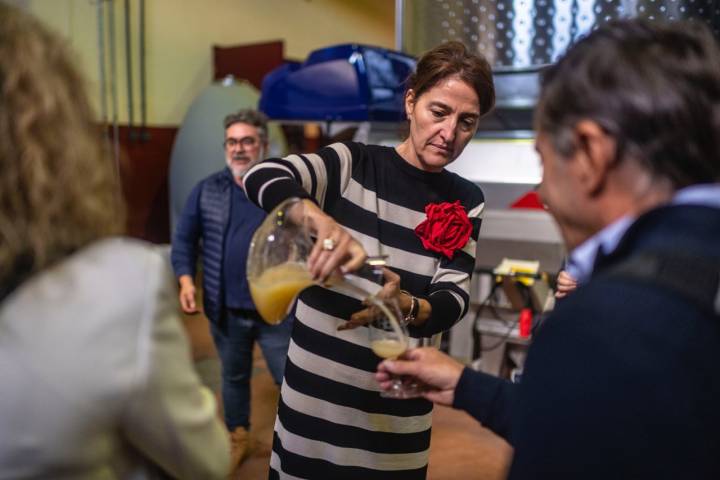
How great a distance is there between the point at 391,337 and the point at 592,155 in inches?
21.3

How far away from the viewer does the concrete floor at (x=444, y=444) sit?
2844mm

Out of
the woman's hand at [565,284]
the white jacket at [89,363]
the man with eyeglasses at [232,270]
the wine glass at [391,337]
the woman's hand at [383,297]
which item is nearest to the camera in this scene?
the white jacket at [89,363]

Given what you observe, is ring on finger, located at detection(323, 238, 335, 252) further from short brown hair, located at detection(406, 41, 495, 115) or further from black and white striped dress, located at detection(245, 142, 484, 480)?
short brown hair, located at detection(406, 41, 495, 115)

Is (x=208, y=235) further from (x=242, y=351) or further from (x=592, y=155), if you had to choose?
(x=592, y=155)

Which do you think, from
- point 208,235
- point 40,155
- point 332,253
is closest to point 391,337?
point 332,253

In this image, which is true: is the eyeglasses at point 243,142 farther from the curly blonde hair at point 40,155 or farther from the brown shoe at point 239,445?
the curly blonde hair at point 40,155

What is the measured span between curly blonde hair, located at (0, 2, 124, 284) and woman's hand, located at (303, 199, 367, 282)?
0.43 m

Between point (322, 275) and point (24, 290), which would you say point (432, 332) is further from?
point (24, 290)

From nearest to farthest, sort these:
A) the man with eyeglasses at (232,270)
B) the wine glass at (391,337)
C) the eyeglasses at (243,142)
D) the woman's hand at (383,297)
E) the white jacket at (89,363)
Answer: the white jacket at (89,363)
the wine glass at (391,337)
the woman's hand at (383,297)
the man with eyeglasses at (232,270)
the eyeglasses at (243,142)

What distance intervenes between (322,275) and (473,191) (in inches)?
24.8

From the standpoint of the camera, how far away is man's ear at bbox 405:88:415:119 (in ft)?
5.17

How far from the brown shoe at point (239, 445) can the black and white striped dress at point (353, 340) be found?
140 cm

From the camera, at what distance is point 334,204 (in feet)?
4.83

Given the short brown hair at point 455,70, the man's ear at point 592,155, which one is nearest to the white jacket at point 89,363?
the man's ear at point 592,155
